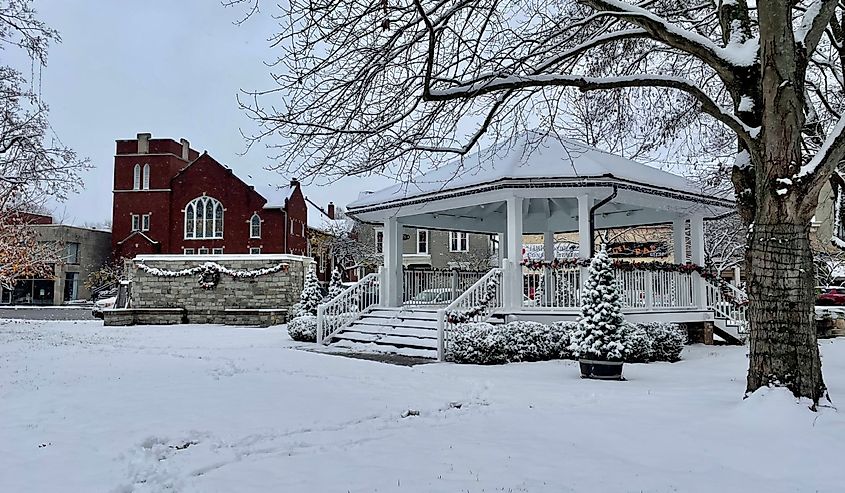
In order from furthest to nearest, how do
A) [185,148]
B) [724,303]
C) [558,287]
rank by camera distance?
[185,148], [724,303], [558,287]

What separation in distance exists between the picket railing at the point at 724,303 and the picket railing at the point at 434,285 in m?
5.47

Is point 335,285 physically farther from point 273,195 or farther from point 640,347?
point 273,195

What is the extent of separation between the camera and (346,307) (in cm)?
1491

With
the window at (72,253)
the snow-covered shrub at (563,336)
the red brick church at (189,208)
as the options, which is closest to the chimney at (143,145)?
the red brick church at (189,208)

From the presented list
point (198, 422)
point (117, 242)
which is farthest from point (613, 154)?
point (117, 242)

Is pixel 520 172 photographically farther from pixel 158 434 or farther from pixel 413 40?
pixel 158 434

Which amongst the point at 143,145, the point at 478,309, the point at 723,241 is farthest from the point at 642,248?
the point at 143,145

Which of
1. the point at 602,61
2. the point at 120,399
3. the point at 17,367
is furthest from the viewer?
the point at 602,61

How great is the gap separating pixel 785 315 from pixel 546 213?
36.1 feet

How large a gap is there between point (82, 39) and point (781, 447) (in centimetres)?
1038

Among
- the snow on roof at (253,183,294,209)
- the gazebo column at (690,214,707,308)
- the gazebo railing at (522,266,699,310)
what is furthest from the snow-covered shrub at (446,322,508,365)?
the snow on roof at (253,183,294,209)

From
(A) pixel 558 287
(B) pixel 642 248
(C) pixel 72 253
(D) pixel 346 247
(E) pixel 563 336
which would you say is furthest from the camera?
(D) pixel 346 247

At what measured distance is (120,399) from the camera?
6902mm

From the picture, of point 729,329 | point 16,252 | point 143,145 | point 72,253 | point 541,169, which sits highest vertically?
point 143,145
